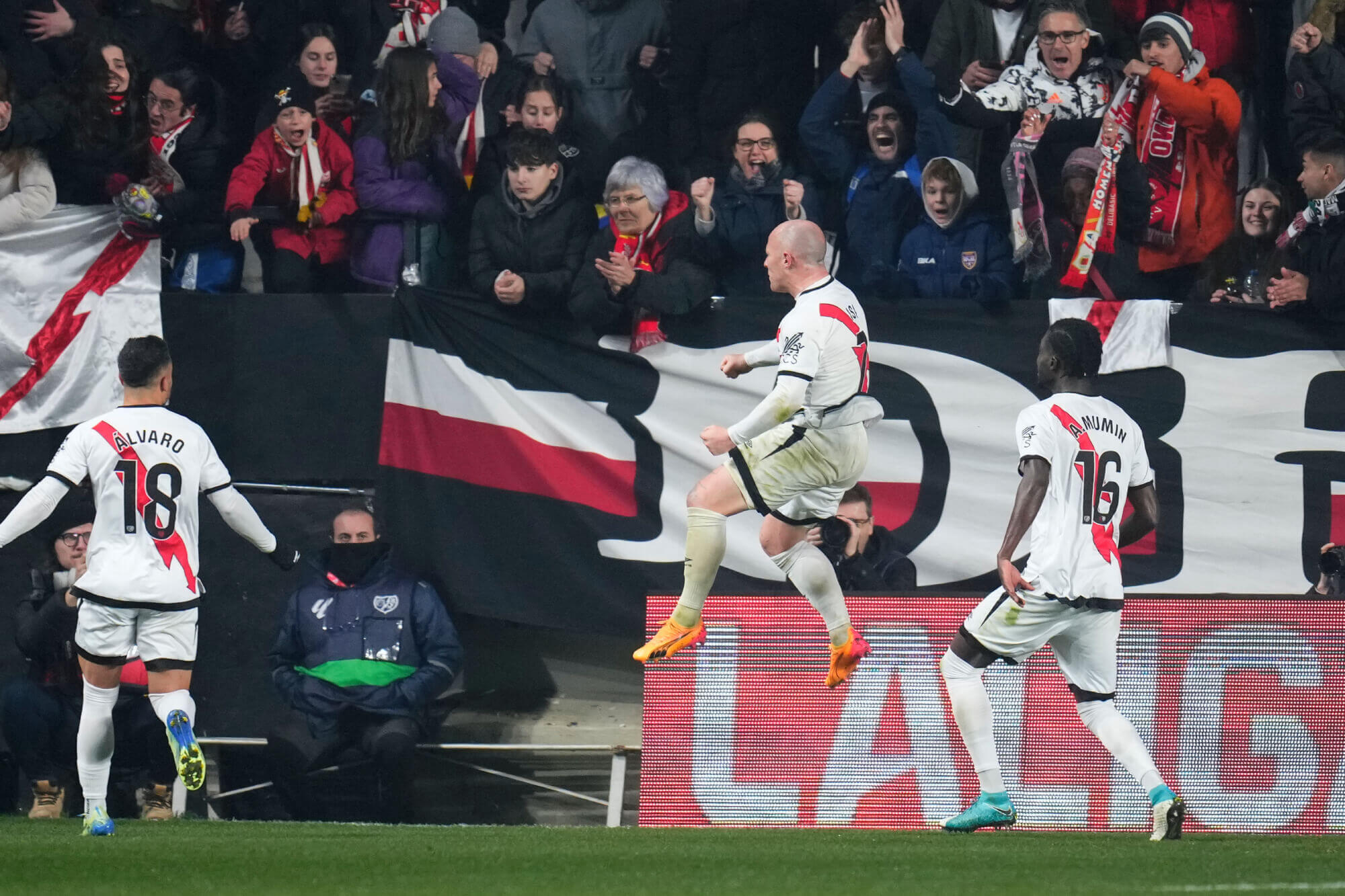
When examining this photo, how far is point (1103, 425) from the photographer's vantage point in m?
7.36

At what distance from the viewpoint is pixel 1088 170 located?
32.0 ft

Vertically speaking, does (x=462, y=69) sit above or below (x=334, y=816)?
above

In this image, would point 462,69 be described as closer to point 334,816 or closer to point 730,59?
point 730,59

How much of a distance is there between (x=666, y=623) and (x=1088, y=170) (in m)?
3.81

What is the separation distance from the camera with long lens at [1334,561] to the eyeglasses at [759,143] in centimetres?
373

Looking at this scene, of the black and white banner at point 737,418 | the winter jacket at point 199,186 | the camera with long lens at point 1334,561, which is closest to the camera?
the camera with long lens at point 1334,561

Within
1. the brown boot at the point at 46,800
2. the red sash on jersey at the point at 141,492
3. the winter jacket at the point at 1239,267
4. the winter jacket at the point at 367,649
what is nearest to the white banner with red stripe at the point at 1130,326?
the winter jacket at the point at 1239,267

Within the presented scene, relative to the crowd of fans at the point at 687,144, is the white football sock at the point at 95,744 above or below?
below

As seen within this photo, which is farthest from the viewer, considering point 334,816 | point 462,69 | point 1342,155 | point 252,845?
point 462,69

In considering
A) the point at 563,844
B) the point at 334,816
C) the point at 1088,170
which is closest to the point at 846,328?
the point at 563,844

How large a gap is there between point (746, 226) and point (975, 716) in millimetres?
3584

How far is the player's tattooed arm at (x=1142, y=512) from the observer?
746 cm

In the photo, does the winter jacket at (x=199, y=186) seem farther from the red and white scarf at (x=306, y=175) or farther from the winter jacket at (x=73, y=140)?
the red and white scarf at (x=306, y=175)

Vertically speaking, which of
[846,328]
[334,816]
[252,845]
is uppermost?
[846,328]
